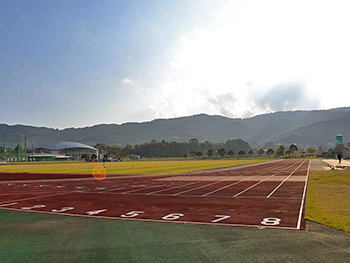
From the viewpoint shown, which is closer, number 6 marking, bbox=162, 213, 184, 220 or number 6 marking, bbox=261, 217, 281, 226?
number 6 marking, bbox=261, 217, 281, 226

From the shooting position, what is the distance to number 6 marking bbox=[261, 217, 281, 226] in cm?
1285

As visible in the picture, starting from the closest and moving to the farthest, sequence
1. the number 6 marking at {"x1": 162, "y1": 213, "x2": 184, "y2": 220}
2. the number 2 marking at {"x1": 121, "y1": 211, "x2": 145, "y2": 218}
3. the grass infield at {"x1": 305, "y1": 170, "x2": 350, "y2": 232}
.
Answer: the grass infield at {"x1": 305, "y1": 170, "x2": 350, "y2": 232} < the number 6 marking at {"x1": 162, "y1": 213, "x2": 184, "y2": 220} < the number 2 marking at {"x1": 121, "y1": 211, "x2": 145, "y2": 218}

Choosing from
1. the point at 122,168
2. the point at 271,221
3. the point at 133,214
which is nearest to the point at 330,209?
the point at 271,221

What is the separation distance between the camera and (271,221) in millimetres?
13430

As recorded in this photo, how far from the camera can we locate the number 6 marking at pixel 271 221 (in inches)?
506

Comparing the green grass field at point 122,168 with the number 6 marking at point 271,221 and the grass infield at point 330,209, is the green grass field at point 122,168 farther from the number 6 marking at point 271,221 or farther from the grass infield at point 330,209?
the number 6 marking at point 271,221

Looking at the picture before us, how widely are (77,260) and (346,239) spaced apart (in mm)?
8397

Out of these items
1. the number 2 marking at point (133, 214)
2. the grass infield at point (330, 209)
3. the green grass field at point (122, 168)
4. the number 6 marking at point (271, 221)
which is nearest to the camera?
the number 6 marking at point (271, 221)

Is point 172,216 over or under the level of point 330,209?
over

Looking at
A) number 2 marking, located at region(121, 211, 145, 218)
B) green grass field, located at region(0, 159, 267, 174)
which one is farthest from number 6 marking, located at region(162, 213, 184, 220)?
green grass field, located at region(0, 159, 267, 174)

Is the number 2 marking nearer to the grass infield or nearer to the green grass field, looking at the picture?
the grass infield

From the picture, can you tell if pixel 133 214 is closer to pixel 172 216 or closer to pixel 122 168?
pixel 172 216

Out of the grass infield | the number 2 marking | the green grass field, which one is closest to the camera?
the grass infield

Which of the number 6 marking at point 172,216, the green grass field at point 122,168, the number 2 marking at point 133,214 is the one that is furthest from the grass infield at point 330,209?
the green grass field at point 122,168
